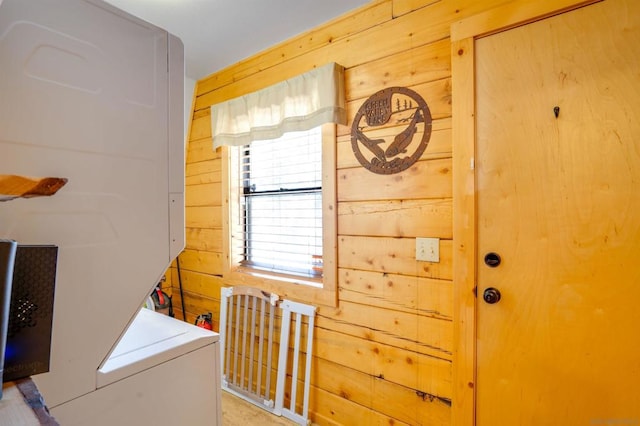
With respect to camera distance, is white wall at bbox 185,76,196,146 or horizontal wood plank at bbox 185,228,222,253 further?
white wall at bbox 185,76,196,146

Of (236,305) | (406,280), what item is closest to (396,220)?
(406,280)

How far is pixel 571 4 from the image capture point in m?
1.22

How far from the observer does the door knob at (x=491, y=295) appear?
139 centimetres

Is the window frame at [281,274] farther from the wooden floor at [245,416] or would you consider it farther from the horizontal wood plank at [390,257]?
the wooden floor at [245,416]

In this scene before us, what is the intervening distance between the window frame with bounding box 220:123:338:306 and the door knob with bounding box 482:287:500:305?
831 millimetres

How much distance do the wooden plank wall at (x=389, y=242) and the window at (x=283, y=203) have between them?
26 centimetres

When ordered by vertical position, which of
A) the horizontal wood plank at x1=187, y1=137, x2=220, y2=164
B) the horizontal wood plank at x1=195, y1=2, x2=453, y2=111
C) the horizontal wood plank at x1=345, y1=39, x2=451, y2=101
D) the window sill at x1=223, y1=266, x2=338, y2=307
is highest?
the horizontal wood plank at x1=195, y1=2, x2=453, y2=111

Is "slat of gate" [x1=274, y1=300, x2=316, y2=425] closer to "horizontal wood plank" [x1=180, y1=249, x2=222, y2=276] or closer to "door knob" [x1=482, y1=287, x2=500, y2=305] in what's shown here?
"horizontal wood plank" [x1=180, y1=249, x2=222, y2=276]

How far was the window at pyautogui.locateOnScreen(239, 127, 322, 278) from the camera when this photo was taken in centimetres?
214

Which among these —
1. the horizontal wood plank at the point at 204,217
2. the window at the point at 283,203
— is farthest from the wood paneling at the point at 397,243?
the horizontal wood plank at the point at 204,217

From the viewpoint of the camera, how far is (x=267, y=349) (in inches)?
A: 89.4

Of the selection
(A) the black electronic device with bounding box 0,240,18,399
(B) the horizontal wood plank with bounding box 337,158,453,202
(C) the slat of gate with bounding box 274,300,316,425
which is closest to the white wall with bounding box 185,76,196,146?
(B) the horizontal wood plank with bounding box 337,158,453,202

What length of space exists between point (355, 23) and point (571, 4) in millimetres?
1042

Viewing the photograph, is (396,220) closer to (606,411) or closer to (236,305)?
(606,411)
